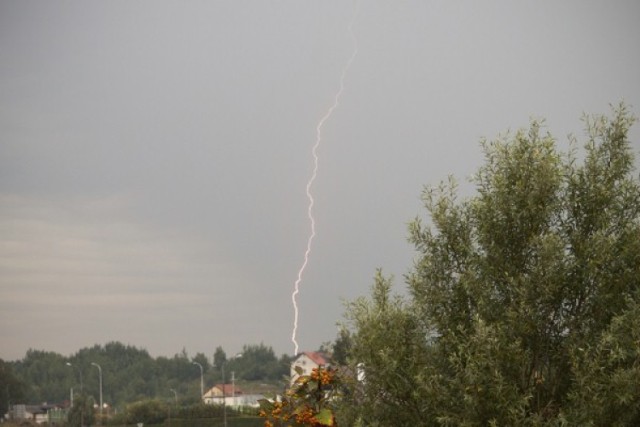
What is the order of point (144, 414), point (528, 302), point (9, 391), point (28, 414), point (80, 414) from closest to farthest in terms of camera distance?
1. point (528, 302)
2. point (144, 414)
3. point (80, 414)
4. point (9, 391)
5. point (28, 414)

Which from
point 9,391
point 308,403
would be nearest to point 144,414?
point 9,391

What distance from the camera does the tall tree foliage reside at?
1988cm

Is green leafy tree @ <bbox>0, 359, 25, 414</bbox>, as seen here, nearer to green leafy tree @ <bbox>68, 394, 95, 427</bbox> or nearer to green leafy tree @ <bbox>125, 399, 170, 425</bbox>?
green leafy tree @ <bbox>68, 394, 95, 427</bbox>

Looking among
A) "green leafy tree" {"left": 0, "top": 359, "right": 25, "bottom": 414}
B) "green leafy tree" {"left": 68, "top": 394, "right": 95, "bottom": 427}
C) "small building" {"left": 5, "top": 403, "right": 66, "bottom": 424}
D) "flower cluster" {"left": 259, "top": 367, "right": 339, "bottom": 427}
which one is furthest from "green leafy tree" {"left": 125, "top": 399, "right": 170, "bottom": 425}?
"flower cluster" {"left": 259, "top": 367, "right": 339, "bottom": 427}

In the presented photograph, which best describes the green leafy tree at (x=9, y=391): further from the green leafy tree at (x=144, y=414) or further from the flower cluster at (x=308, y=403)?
the flower cluster at (x=308, y=403)

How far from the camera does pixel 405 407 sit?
2152 cm

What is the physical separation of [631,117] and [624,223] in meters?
2.17

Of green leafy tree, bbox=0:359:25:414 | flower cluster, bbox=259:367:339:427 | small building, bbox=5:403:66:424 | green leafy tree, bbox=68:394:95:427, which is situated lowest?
flower cluster, bbox=259:367:339:427

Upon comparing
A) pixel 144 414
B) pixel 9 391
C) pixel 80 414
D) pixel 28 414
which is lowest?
pixel 144 414

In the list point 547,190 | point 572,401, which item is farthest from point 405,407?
point 547,190

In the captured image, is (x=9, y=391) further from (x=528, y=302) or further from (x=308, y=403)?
(x=528, y=302)

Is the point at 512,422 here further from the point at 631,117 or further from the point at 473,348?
the point at 631,117

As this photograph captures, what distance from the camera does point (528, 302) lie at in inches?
812

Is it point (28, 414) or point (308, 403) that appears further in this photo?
point (28, 414)
